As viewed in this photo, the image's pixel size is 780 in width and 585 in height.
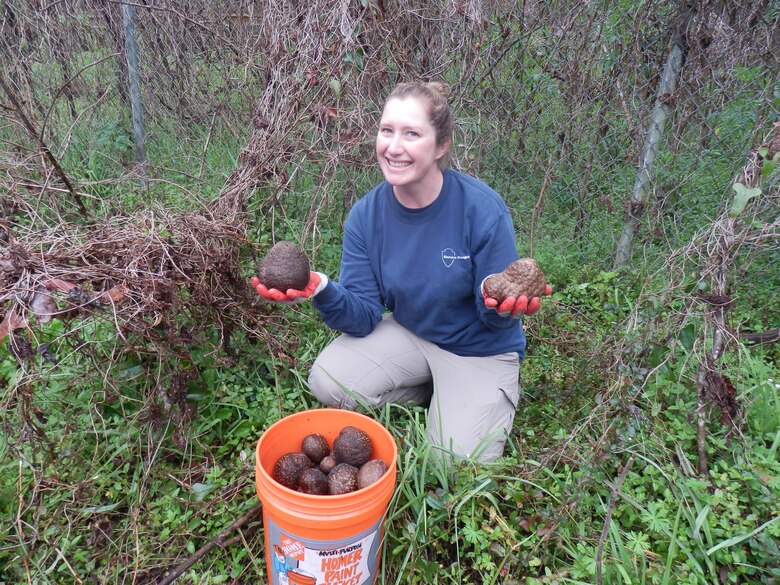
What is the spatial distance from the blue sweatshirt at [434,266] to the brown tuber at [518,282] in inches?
7.3

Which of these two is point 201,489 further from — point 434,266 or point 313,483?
point 434,266

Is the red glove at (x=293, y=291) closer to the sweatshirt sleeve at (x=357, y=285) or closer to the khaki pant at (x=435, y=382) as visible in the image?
the sweatshirt sleeve at (x=357, y=285)

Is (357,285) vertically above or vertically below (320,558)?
above

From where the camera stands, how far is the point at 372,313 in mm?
2627

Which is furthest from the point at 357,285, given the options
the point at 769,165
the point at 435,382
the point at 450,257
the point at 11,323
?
the point at 769,165

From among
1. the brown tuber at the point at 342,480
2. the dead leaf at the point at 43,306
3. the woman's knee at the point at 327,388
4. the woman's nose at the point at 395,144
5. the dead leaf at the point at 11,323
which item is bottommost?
the woman's knee at the point at 327,388

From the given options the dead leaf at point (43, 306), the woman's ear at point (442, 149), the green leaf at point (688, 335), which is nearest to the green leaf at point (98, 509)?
the dead leaf at point (43, 306)

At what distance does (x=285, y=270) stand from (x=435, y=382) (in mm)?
971

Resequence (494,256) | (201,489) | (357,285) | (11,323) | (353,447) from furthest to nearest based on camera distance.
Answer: (357,285) < (494,256) < (201,489) < (353,447) < (11,323)

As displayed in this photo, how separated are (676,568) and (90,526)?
209 cm

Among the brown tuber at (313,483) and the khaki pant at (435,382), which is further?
the khaki pant at (435,382)

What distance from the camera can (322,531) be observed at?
5.43 ft

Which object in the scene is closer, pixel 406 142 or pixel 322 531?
pixel 322 531

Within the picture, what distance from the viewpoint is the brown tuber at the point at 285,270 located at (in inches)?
83.1
